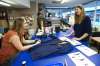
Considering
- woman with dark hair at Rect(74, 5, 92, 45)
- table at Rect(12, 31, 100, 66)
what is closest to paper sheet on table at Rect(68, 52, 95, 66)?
table at Rect(12, 31, 100, 66)

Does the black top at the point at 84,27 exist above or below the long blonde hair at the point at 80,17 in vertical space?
below

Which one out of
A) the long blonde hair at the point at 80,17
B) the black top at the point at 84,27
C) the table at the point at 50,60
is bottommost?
the table at the point at 50,60

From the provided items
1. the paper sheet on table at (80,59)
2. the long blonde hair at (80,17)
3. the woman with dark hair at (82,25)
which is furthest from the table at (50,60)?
the long blonde hair at (80,17)

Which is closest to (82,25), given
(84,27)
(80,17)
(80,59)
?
(84,27)

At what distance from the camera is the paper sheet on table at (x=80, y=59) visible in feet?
5.99

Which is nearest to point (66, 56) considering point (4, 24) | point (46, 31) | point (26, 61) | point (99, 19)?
point (26, 61)

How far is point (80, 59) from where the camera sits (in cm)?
198

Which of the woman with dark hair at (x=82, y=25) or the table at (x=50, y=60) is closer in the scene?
the table at (x=50, y=60)

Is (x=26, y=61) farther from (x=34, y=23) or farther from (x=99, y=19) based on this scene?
(x=99, y=19)

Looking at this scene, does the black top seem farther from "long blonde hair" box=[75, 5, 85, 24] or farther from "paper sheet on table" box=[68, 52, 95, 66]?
"paper sheet on table" box=[68, 52, 95, 66]

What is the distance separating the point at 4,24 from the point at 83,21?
3.34m

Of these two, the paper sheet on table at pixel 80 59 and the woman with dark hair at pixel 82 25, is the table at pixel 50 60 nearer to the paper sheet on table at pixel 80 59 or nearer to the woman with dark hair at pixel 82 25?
the paper sheet on table at pixel 80 59

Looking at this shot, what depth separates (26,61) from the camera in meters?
1.78

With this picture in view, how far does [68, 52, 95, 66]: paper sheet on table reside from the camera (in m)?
1.83
